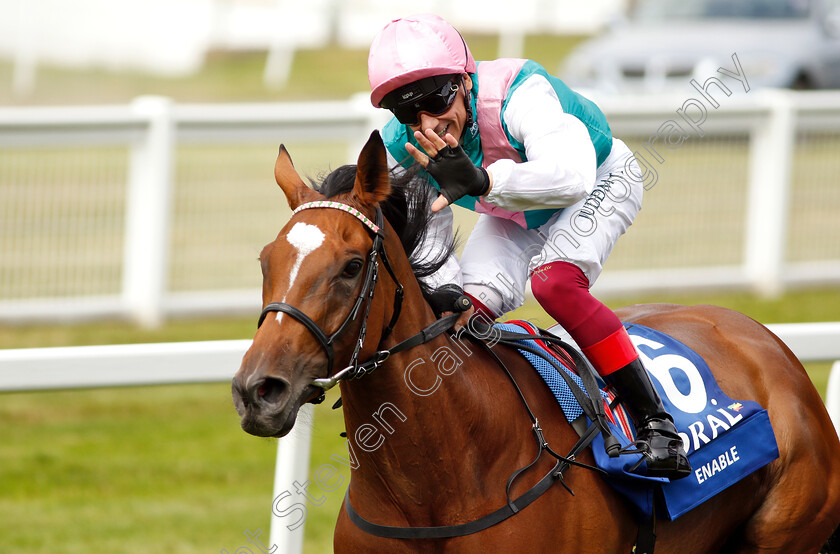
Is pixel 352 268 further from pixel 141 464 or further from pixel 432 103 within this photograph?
pixel 141 464

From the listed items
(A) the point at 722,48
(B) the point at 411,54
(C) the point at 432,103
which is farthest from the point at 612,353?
(A) the point at 722,48

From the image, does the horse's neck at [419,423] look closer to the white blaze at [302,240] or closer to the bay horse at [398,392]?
the bay horse at [398,392]

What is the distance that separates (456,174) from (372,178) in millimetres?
210

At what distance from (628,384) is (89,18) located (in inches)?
822


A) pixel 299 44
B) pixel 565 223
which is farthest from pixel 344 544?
pixel 299 44

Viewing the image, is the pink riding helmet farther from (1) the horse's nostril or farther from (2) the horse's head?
(1) the horse's nostril

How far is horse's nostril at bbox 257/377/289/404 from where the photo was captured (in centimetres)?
219

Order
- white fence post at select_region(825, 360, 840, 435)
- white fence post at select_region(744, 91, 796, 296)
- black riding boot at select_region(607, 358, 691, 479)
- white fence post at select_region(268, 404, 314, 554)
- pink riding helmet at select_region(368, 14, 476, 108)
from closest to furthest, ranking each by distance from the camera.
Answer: pink riding helmet at select_region(368, 14, 476, 108), black riding boot at select_region(607, 358, 691, 479), white fence post at select_region(268, 404, 314, 554), white fence post at select_region(825, 360, 840, 435), white fence post at select_region(744, 91, 796, 296)

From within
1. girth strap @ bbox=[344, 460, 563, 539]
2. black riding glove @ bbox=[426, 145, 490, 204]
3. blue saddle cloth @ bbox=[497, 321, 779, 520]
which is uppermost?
black riding glove @ bbox=[426, 145, 490, 204]

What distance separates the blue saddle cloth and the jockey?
0.08 meters

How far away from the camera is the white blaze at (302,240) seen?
231 cm

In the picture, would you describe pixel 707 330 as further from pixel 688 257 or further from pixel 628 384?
pixel 688 257

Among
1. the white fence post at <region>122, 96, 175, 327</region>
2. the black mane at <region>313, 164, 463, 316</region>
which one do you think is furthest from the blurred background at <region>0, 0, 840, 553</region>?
the black mane at <region>313, 164, 463, 316</region>

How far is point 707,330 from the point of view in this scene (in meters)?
3.49
